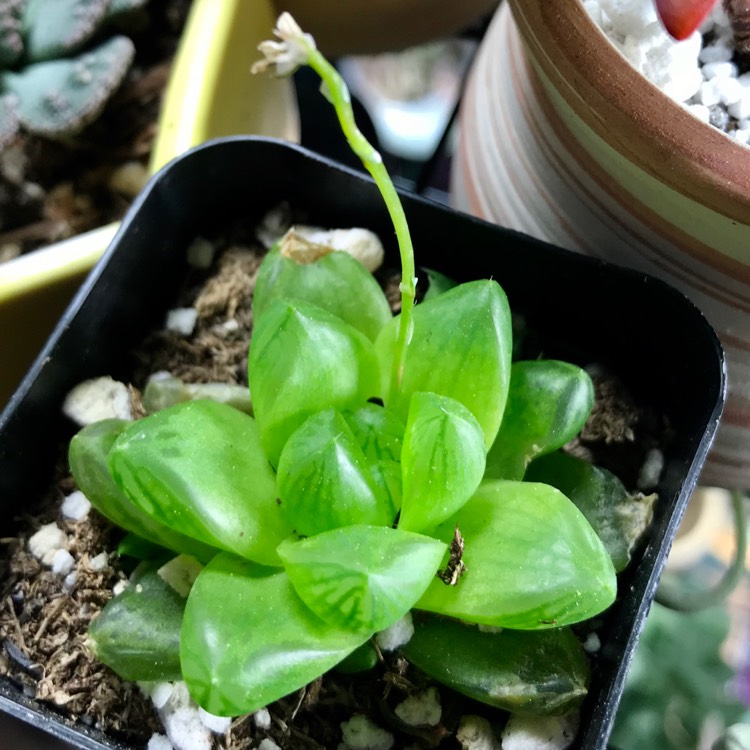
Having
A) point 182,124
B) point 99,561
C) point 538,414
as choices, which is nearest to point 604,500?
point 538,414

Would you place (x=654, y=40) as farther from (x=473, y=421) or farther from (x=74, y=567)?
(x=74, y=567)

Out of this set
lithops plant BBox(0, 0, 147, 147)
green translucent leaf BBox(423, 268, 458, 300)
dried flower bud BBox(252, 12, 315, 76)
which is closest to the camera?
dried flower bud BBox(252, 12, 315, 76)

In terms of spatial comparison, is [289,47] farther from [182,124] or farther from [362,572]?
[182,124]

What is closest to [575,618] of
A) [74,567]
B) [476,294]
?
[476,294]

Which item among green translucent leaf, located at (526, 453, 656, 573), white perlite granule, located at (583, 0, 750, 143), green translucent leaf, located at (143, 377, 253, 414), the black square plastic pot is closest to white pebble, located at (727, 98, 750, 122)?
white perlite granule, located at (583, 0, 750, 143)

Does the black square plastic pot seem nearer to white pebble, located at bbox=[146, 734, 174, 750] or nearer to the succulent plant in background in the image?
white pebble, located at bbox=[146, 734, 174, 750]
